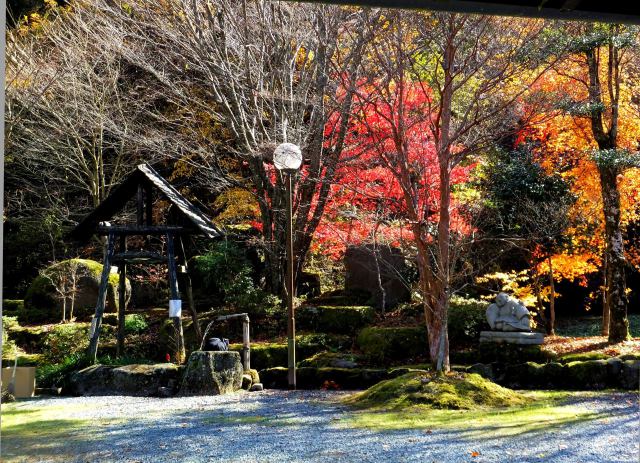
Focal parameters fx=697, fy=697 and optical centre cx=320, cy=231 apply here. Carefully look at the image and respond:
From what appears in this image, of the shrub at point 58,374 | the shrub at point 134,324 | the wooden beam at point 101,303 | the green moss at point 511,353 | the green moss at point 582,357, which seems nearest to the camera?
the green moss at point 582,357

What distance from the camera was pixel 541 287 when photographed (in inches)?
550

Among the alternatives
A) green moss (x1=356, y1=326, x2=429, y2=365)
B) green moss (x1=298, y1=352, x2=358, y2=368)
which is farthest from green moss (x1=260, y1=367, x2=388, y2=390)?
green moss (x1=356, y1=326, x2=429, y2=365)

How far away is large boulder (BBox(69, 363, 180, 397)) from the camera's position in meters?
9.58

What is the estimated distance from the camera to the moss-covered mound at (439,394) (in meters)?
7.35

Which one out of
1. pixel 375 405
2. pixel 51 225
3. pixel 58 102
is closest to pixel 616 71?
pixel 375 405

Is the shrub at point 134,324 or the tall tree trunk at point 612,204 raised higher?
the tall tree trunk at point 612,204

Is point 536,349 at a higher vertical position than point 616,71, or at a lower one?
lower

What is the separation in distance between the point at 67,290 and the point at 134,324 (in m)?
2.37

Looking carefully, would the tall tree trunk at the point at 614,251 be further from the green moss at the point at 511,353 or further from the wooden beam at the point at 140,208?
the wooden beam at the point at 140,208

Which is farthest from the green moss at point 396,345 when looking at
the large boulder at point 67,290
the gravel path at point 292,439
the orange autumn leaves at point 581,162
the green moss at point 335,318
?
the large boulder at point 67,290

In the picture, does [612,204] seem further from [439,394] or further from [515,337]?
[439,394]

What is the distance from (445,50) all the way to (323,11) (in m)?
3.62

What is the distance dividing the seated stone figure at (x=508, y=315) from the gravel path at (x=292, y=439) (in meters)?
2.83

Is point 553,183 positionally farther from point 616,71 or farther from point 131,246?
→ point 131,246
